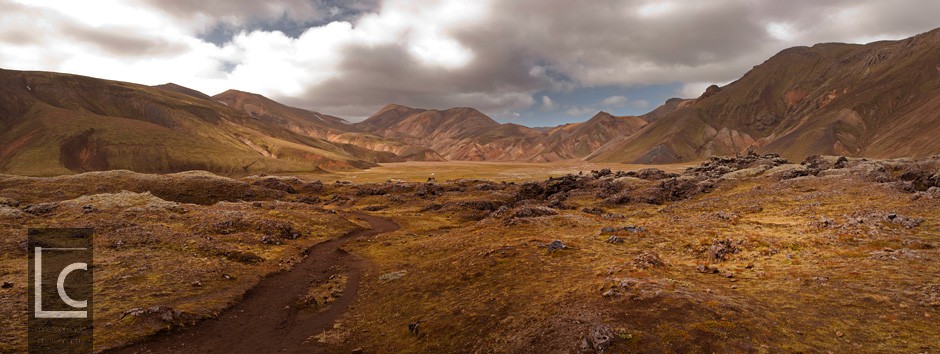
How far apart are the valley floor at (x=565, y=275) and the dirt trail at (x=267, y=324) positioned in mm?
637

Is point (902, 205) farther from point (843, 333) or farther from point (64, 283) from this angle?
point (64, 283)

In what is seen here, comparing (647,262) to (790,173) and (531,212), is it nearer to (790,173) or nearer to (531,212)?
(531,212)

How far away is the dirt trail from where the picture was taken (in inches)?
932

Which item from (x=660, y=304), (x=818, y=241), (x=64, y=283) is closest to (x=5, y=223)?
(x=64, y=283)

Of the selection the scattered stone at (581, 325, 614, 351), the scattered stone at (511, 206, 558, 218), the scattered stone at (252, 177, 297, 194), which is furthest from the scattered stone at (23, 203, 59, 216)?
the scattered stone at (581, 325, 614, 351)

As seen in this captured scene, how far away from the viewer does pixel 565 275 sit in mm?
27547

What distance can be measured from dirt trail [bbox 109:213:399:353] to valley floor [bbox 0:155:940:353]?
637mm

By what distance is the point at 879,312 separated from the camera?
1727 centimetres

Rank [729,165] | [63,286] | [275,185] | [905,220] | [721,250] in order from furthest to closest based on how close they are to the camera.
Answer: [275,185]
[729,165]
[905,220]
[721,250]
[63,286]

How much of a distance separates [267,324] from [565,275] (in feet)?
69.0

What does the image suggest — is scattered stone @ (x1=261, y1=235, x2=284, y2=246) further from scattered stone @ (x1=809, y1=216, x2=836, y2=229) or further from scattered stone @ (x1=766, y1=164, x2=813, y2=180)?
scattered stone @ (x1=766, y1=164, x2=813, y2=180)

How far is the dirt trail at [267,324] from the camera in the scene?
23672 millimetres

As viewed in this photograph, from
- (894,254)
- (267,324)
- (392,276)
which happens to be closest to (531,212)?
(392,276)

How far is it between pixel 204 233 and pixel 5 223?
18897mm
